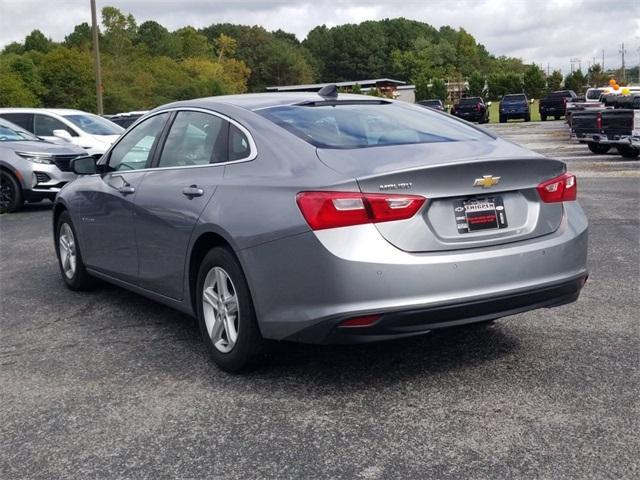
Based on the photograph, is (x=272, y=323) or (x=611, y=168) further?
(x=611, y=168)

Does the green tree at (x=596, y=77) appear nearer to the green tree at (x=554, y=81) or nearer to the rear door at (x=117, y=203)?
the green tree at (x=554, y=81)

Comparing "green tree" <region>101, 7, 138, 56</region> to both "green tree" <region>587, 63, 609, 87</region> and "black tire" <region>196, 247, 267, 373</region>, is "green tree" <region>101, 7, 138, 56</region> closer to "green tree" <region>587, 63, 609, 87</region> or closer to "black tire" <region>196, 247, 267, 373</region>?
"green tree" <region>587, 63, 609, 87</region>

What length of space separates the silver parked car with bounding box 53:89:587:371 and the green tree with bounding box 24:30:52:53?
99.9m

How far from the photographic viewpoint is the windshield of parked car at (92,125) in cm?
1706

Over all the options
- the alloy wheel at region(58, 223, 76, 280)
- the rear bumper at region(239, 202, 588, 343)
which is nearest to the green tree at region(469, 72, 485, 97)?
the alloy wheel at region(58, 223, 76, 280)

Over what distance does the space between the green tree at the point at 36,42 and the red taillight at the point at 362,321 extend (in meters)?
101

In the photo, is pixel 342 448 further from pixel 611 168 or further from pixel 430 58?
pixel 430 58

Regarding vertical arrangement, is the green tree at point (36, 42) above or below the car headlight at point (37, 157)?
above

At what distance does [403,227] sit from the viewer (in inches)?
155

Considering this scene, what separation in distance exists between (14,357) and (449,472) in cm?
305

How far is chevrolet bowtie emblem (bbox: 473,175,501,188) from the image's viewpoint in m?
4.11

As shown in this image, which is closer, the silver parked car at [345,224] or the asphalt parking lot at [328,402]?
the asphalt parking lot at [328,402]

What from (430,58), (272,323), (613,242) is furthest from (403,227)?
(430,58)

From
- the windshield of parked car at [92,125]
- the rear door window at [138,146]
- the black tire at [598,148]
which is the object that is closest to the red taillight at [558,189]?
the rear door window at [138,146]
